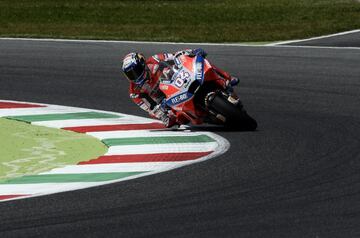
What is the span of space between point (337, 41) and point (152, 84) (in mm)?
9881

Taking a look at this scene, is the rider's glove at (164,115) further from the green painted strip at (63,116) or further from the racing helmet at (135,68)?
the green painted strip at (63,116)

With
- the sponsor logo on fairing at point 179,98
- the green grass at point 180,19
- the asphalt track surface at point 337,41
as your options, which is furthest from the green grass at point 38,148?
the green grass at point 180,19

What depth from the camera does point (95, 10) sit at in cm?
3062

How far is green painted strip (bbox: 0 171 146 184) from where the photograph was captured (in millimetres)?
11039

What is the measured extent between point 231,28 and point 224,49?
12.3 feet

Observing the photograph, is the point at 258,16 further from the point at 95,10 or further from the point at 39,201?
the point at 39,201

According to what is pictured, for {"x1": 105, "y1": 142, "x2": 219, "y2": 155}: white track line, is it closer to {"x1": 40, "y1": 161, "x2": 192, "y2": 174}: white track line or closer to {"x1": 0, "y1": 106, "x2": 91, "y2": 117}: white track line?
{"x1": 40, "y1": 161, "x2": 192, "y2": 174}: white track line

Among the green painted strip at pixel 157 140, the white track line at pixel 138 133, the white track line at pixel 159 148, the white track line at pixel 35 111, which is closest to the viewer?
the white track line at pixel 159 148

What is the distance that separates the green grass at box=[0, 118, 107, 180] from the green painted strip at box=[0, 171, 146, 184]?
271 mm

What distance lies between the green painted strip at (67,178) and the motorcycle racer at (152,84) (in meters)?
3.19

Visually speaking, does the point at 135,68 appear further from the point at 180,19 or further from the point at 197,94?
the point at 180,19

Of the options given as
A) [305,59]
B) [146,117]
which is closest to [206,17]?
[305,59]

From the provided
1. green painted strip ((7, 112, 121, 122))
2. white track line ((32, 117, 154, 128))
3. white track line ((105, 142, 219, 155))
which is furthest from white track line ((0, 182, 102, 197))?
green painted strip ((7, 112, 121, 122))

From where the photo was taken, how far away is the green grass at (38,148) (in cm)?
1206
